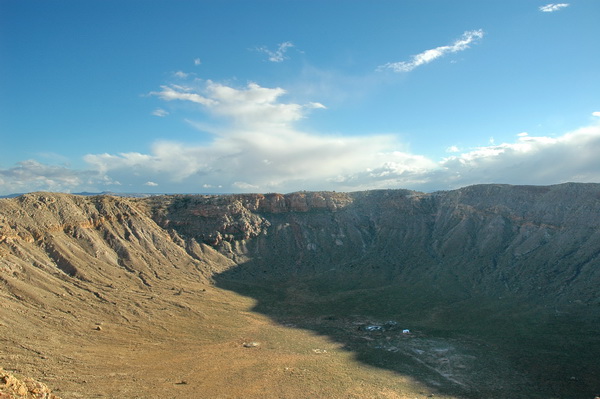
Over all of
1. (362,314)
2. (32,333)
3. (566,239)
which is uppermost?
(566,239)

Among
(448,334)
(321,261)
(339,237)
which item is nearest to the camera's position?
(448,334)

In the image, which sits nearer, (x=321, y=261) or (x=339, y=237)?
(x=321, y=261)

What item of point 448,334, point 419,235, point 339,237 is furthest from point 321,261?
point 448,334

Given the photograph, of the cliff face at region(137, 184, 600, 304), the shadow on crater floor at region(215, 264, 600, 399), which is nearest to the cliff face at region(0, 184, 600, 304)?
the cliff face at region(137, 184, 600, 304)

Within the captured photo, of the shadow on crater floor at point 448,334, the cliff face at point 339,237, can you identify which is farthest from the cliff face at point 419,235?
the shadow on crater floor at point 448,334

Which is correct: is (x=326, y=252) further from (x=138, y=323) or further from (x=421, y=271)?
(x=138, y=323)

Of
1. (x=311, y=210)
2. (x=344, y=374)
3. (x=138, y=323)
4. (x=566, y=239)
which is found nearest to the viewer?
(x=344, y=374)

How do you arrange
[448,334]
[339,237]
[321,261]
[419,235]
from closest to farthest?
[448,334]
[321,261]
[419,235]
[339,237]

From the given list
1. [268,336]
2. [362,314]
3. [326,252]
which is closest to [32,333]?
[268,336]

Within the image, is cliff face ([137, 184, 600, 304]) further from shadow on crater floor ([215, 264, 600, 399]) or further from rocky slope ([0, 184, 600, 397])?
shadow on crater floor ([215, 264, 600, 399])

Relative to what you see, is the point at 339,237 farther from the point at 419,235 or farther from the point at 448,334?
the point at 448,334
